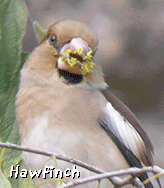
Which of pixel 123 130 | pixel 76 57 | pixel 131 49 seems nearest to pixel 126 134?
pixel 123 130

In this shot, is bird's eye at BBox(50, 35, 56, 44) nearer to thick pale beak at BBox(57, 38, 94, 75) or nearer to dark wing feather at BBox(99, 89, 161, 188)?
thick pale beak at BBox(57, 38, 94, 75)

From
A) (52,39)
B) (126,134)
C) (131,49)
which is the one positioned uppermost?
(52,39)

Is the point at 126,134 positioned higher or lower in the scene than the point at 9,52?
lower

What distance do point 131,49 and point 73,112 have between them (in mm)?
2325

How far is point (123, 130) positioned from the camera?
1.78 m

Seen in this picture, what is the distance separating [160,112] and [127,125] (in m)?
2.30

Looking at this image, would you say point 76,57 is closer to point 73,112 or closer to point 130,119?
point 73,112

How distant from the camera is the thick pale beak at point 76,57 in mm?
1637

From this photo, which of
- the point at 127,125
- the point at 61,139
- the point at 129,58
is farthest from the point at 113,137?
the point at 129,58

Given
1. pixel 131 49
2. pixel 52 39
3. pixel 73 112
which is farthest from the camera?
pixel 131 49

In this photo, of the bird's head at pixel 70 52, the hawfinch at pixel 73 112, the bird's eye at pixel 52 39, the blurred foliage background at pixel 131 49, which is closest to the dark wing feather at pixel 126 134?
the hawfinch at pixel 73 112

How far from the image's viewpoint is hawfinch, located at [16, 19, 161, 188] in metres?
1.63

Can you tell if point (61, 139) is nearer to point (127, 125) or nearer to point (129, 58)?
point (127, 125)

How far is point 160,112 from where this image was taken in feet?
13.3
